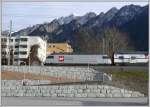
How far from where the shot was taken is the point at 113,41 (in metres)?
44.4

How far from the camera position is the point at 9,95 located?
13.5 metres

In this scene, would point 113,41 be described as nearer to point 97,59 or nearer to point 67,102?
point 97,59

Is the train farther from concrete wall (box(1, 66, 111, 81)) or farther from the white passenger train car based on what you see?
concrete wall (box(1, 66, 111, 81))

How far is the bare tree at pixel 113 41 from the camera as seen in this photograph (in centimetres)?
4303

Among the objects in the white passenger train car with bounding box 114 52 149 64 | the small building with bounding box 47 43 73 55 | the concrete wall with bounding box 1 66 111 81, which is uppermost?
the small building with bounding box 47 43 73 55

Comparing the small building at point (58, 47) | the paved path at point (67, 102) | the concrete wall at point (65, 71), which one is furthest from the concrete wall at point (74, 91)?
the small building at point (58, 47)

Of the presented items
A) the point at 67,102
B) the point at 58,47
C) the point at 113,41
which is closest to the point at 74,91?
the point at 67,102

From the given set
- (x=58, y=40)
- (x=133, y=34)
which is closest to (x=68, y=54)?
(x=133, y=34)

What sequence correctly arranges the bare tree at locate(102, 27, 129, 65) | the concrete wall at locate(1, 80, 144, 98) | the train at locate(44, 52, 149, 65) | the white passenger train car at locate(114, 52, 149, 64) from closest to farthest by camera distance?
the concrete wall at locate(1, 80, 144, 98) → the white passenger train car at locate(114, 52, 149, 64) → the train at locate(44, 52, 149, 65) → the bare tree at locate(102, 27, 129, 65)

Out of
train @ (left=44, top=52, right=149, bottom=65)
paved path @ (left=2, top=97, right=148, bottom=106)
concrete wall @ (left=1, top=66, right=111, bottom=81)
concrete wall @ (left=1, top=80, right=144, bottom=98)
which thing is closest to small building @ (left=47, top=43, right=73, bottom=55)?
train @ (left=44, top=52, right=149, bottom=65)

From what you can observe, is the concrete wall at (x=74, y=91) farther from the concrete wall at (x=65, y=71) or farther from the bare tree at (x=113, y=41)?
the bare tree at (x=113, y=41)

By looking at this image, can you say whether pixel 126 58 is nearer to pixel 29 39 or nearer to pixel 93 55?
pixel 93 55

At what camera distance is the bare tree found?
43.0 meters

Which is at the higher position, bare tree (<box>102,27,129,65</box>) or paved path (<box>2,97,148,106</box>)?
bare tree (<box>102,27,129,65</box>)
